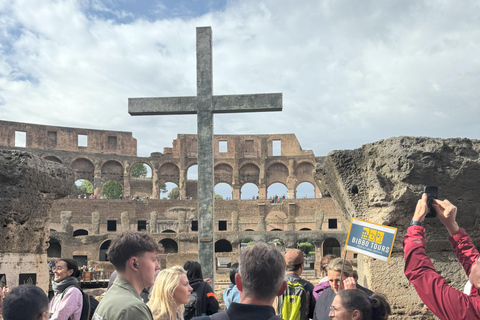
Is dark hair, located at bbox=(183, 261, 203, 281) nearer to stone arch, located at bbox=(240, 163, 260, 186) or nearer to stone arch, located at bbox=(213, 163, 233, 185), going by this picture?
stone arch, located at bbox=(213, 163, 233, 185)

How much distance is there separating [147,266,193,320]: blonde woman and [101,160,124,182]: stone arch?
4096cm

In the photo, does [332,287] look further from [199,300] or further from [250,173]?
[250,173]

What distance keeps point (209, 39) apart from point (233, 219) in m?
30.0

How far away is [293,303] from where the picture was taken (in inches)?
130

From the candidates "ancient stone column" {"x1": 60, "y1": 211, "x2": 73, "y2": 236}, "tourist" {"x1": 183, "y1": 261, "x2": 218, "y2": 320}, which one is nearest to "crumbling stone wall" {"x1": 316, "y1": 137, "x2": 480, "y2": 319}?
"tourist" {"x1": 183, "y1": 261, "x2": 218, "y2": 320}

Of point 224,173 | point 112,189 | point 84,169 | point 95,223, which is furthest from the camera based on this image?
point 112,189

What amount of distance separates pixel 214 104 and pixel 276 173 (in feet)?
121

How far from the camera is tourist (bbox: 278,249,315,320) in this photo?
331 centimetres

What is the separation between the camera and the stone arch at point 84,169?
4109cm

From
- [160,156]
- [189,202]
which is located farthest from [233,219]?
[160,156]

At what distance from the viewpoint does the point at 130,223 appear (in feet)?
117

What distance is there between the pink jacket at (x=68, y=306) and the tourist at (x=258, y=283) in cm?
182

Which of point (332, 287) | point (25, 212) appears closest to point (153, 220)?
point (25, 212)

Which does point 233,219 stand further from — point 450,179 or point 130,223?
point 450,179
